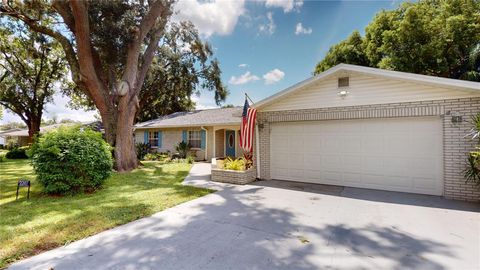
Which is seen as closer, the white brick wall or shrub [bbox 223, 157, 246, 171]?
the white brick wall

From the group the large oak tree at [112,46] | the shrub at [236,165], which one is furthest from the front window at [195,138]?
the shrub at [236,165]

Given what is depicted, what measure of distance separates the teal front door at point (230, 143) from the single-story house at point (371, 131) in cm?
700

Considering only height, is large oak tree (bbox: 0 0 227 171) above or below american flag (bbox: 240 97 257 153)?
above

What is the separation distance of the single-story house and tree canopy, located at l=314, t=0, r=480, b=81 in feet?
32.1

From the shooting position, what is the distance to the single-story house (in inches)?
236

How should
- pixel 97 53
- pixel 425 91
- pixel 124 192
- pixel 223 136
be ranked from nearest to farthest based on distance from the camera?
pixel 425 91 < pixel 124 192 < pixel 97 53 < pixel 223 136

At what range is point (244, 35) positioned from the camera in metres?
13.8

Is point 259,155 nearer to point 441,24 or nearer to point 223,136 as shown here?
point 223,136

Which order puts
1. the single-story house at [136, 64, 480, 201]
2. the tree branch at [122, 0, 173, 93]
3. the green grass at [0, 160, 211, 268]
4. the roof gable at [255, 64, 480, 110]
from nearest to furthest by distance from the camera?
1. the green grass at [0, 160, 211, 268]
2. the roof gable at [255, 64, 480, 110]
3. the single-story house at [136, 64, 480, 201]
4. the tree branch at [122, 0, 173, 93]

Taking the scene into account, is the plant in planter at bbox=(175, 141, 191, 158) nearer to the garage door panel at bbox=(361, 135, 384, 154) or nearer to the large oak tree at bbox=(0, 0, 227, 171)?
the large oak tree at bbox=(0, 0, 227, 171)

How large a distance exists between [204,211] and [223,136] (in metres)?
11.2

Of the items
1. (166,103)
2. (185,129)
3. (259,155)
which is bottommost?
(259,155)

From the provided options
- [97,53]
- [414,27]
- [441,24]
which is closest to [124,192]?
[97,53]

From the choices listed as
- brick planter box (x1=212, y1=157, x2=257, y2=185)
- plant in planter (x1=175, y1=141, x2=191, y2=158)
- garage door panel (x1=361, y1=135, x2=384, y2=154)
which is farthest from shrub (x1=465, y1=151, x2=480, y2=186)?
plant in planter (x1=175, y1=141, x2=191, y2=158)
